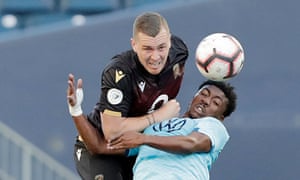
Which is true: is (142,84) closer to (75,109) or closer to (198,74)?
(75,109)

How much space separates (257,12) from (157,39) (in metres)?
3.66

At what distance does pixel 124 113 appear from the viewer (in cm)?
541

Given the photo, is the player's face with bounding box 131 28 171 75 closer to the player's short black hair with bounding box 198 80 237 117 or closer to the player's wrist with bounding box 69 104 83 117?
the player's wrist with bounding box 69 104 83 117

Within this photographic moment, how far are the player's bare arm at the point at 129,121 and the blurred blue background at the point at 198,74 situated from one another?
10.1 feet

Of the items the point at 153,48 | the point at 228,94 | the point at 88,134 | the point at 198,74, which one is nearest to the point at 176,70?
the point at 228,94

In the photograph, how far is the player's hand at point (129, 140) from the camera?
5148 millimetres

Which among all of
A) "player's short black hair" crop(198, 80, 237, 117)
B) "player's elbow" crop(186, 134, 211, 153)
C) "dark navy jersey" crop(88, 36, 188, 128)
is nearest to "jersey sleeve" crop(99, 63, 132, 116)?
"dark navy jersey" crop(88, 36, 188, 128)

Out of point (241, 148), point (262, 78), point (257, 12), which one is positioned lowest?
point (241, 148)

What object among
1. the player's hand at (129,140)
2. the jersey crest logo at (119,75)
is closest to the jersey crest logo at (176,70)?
the jersey crest logo at (119,75)

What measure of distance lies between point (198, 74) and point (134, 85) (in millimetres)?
3409

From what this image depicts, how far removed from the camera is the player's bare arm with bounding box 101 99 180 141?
17.6 ft

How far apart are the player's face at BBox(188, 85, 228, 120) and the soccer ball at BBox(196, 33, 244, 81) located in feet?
0.93

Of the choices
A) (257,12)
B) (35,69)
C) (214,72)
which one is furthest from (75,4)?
(214,72)

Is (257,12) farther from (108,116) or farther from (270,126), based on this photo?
(108,116)
